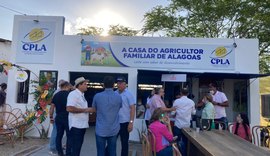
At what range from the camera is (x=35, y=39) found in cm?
802

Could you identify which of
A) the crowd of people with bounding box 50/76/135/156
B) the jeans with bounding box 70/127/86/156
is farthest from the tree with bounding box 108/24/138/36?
the jeans with bounding box 70/127/86/156

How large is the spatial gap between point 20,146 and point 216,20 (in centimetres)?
1306

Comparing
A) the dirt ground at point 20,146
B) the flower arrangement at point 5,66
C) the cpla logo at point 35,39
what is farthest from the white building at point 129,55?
the dirt ground at point 20,146

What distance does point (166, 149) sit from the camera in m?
3.63

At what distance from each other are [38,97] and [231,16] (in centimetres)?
1197

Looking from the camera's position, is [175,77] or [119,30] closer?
[175,77]

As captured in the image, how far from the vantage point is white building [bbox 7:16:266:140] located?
7.69 m

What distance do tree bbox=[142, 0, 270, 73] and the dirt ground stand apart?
11712mm

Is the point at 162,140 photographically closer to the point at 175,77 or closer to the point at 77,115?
the point at 77,115

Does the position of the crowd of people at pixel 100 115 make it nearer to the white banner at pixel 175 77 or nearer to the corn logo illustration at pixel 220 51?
the white banner at pixel 175 77

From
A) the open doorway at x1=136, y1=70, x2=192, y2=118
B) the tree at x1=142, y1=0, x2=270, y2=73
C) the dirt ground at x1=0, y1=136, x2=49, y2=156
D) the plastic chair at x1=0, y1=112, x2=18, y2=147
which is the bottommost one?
the dirt ground at x1=0, y1=136, x2=49, y2=156

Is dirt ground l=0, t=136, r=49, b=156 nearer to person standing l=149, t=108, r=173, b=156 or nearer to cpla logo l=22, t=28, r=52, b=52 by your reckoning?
cpla logo l=22, t=28, r=52, b=52

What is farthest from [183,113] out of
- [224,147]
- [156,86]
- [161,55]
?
[156,86]

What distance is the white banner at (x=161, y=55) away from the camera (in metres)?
7.73
